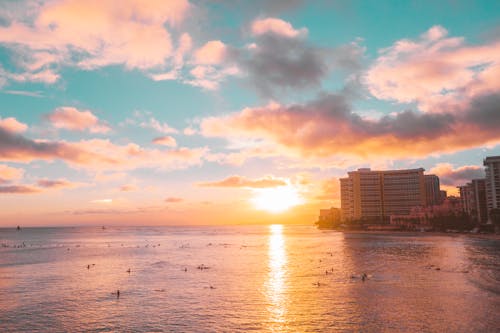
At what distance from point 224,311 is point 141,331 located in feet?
36.4

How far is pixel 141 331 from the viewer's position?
130 ft

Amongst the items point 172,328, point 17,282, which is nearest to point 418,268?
point 172,328

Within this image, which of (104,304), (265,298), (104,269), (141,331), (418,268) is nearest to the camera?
(141,331)

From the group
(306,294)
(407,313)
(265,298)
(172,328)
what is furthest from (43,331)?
(407,313)

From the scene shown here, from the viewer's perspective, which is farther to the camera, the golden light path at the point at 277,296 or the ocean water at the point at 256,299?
the golden light path at the point at 277,296

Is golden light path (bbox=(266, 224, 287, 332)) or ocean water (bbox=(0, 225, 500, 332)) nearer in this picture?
ocean water (bbox=(0, 225, 500, 332))

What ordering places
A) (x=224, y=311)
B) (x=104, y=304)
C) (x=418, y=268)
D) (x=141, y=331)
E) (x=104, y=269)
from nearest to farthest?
(x=141, y=331), (x=224, y=311), (x=104, y=304), (x=418, y=268), (x=104, y=269)

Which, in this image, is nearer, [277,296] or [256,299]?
[256,299]

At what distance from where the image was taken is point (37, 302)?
173 feet

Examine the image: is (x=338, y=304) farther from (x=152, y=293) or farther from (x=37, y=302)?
(x=37, y=302)

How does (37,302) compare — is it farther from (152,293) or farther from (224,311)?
(224,311)

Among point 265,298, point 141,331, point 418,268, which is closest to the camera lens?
point 141,331

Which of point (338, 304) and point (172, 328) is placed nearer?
point (172, 328)

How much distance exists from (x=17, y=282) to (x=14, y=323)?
103 feet
